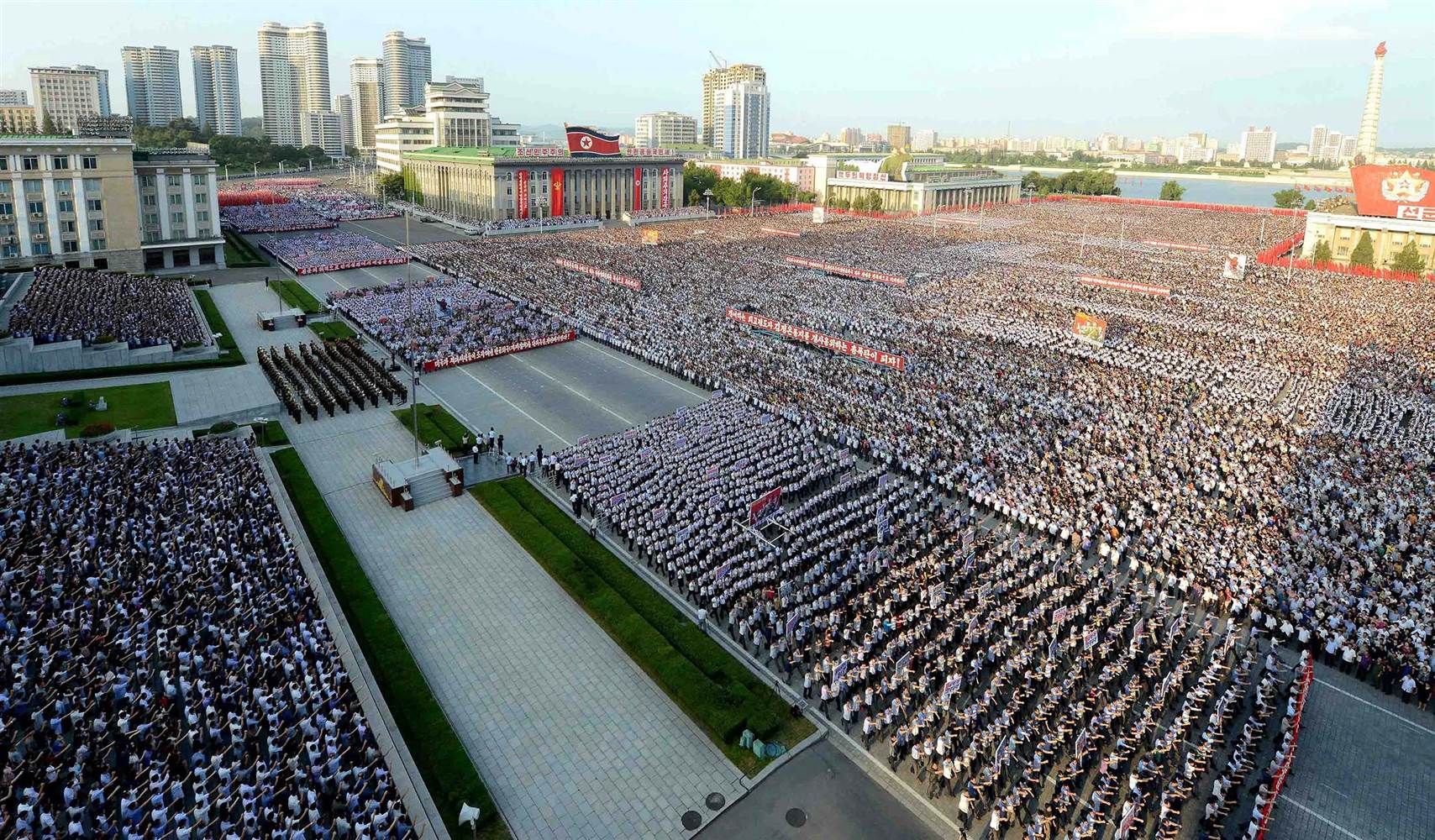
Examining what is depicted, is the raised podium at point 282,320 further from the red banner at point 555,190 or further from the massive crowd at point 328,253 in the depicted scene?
the red banner at point 555,190

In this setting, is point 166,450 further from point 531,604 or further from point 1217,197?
point 1217,197

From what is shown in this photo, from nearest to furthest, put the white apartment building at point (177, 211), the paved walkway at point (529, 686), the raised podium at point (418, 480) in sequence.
→ the paved walkway at point (529, 686), the raised podium at point (418, 480), the white apartment building at point (177, 211)

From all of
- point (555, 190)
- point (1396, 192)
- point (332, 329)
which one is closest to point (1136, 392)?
point (332, 329)

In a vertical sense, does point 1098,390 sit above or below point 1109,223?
below

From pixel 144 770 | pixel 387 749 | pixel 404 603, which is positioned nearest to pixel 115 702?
pixel 144 770

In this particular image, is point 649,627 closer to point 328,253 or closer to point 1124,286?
point 1124,286

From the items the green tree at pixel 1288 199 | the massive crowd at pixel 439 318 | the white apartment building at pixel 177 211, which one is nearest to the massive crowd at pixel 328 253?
the white apartment building at pixel 177 211
